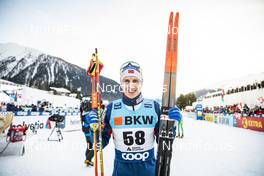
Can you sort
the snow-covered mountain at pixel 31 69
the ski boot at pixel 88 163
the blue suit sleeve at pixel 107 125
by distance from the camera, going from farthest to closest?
1. the snow-covered mountain at pixel 31 69
2. the ski boot at pixel 88 163
3. the blue suit sleeve at pixel 107 125

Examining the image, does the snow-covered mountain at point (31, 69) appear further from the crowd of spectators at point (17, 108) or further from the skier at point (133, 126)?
the skier at point (133, 126)

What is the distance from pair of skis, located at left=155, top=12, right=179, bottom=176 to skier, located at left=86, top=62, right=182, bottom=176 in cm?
10

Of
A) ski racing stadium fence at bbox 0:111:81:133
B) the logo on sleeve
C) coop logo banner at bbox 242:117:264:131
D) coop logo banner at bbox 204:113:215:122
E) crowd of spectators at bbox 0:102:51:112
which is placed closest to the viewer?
the logo on sleeve

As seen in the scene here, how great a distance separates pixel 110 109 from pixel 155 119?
668 millimetres

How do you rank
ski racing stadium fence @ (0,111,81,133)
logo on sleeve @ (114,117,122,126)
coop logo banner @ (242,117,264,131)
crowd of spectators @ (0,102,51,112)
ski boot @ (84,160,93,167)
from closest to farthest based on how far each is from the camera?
logo on sleeve @ (114,117,122,126) < ski boot @ (84,160,93,167) < ski racing stadium fence @ (0,111,81,133) < crowd of spectators @ (0,102,51,112) < coop logo banner @ (242,117,264,131)

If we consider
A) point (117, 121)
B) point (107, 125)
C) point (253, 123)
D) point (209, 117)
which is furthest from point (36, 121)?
point (209, 117)

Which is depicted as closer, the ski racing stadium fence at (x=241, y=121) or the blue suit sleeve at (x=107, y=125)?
the blue suit sleeve at (x=107, y=125)

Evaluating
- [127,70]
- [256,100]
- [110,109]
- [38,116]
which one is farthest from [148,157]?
[256,100]

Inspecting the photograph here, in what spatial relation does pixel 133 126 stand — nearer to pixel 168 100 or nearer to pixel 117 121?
pixel 117 121

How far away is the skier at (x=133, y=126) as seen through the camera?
8.68 ft

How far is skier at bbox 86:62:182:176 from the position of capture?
8.68 ft

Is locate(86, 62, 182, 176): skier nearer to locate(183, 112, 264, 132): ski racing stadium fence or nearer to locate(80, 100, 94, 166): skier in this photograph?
locate(80, 100, 94, 166): skier

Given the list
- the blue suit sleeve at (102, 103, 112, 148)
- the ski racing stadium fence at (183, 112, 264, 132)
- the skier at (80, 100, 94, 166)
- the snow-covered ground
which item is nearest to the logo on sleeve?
the blue suit sleeve at (102, 103, 112, 148)

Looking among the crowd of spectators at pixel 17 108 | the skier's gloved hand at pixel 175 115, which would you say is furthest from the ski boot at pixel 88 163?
the crowd of spectators at pixel 17 108
